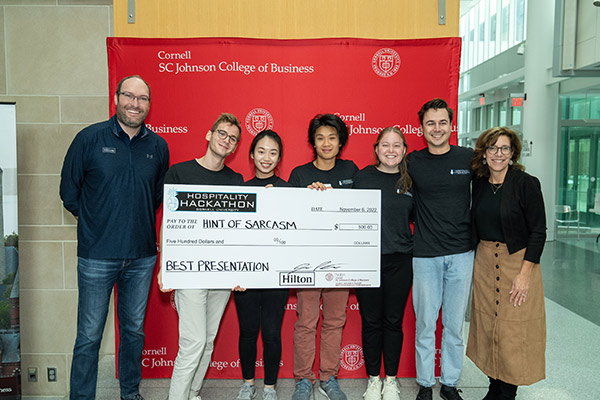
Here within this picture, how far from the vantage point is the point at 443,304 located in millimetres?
2590

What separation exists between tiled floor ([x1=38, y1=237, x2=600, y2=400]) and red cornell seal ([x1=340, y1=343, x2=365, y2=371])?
0.10m

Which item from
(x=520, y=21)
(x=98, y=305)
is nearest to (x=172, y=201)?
(x=98, y=305)

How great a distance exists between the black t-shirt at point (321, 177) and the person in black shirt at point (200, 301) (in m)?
0.36

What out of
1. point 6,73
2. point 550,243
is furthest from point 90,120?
point 550,243

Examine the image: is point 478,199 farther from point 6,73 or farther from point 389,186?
point 6,73

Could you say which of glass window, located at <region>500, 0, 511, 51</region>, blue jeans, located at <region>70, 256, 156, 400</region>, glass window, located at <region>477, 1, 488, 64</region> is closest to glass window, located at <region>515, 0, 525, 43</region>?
glass window, located at <region>500, 0, 511, 51</region>

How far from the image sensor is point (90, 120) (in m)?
3.23

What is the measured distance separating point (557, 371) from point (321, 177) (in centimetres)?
243

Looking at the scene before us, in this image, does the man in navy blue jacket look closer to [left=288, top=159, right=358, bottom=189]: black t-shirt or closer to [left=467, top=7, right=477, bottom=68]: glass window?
[left=288, top=159, right=358, bottom=189]: black t-shirt

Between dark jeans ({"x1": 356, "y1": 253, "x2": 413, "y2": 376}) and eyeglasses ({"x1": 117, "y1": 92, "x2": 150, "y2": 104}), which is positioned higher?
eyeglasses ({"x1": 117, "y1": 92, "x2": 150, "y2": 104})

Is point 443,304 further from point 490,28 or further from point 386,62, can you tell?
point 490,28

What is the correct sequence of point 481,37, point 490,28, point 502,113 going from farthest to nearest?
1. point 481,37
2. point 490,28
3. point 502,113

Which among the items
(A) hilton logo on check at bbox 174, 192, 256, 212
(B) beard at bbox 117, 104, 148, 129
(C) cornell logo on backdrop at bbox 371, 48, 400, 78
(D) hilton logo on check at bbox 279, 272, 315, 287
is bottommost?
(D) hilton logo on check at bbox 279, 272, 315, 287

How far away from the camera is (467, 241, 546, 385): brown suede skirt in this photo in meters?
2.30
